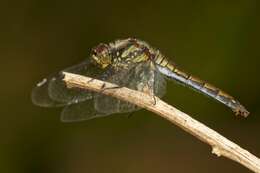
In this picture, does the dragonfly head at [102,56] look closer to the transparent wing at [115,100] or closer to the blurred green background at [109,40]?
the transparent wing at [115,100]

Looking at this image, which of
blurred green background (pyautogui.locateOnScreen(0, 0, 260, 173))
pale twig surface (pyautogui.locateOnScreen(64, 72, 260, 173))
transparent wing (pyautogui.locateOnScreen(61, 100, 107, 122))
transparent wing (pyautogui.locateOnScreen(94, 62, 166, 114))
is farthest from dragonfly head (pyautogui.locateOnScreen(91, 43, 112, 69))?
blurred green background (pyautogui.locateOnScreen(0, 0, 260, 173))

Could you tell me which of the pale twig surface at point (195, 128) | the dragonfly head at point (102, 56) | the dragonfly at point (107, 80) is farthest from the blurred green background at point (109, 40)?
the pale twig surface at point (195, 128)

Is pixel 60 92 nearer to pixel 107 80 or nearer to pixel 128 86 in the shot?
pixel 107 80

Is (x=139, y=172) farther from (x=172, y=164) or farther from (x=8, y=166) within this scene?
(x=8, y=166)

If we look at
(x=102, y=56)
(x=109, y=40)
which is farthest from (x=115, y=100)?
(x=109, y=40)

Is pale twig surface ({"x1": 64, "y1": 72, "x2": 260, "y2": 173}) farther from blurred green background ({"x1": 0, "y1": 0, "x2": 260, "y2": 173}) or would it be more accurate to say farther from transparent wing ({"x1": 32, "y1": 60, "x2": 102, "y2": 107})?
blurred green background ({"x1": 0, "y1": 0, "x2": 260, "y2": 173})

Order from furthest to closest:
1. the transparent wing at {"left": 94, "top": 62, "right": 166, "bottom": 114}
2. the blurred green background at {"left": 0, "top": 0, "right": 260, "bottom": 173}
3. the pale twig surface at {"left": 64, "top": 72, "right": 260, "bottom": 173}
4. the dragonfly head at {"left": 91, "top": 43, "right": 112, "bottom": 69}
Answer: the blurred green background at {"left": 0, "top": 0, "right": 260, "bottom": 173}
the dragonfly head at {"left": 91, "top": 43, "right": 112, "bottom": 69}
the transparent wing at {"left": 94, "top": 62, "right": 166, "bottom": 114}
the pale twig surface at {"left": 64, "top": 72, "right": 260, "bottom": 173}
